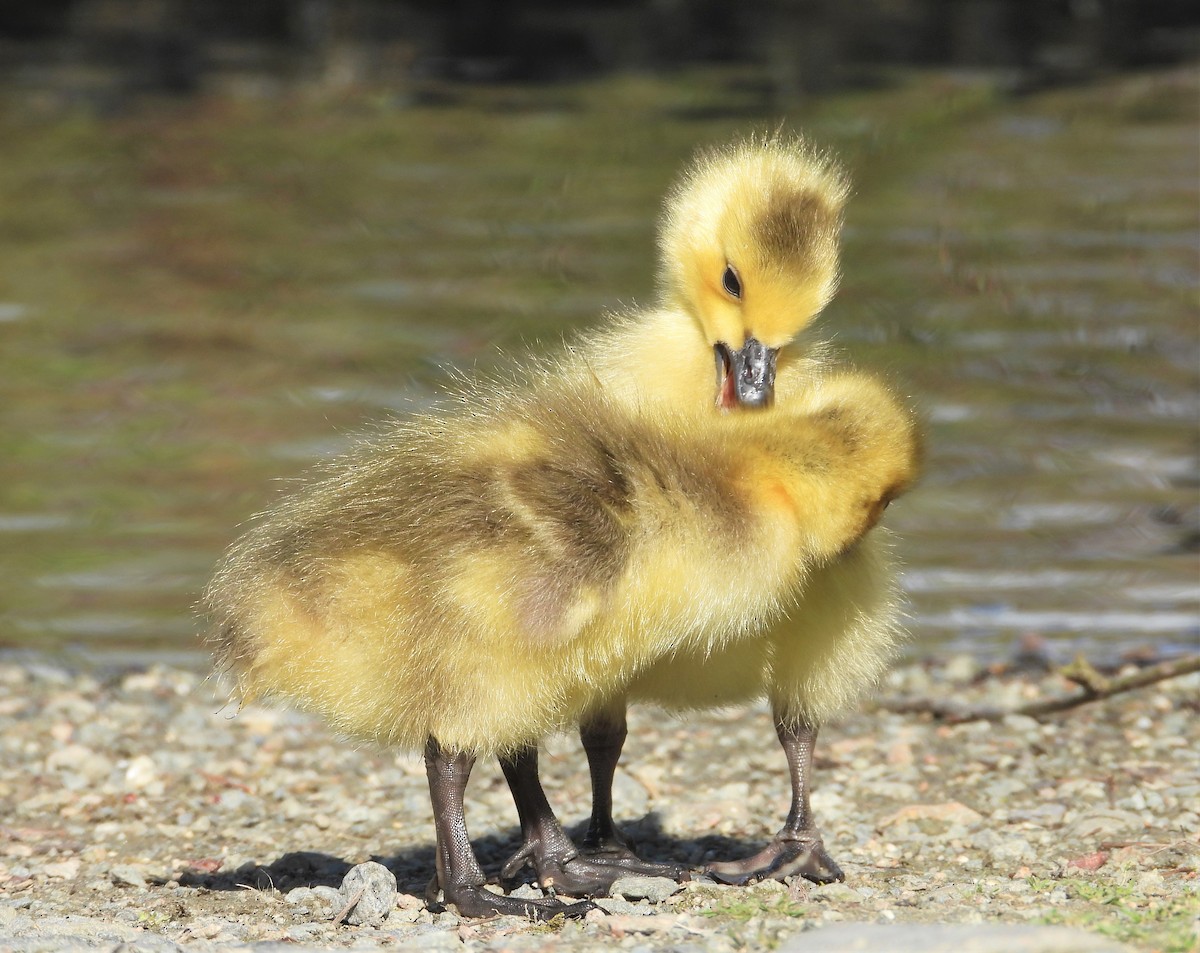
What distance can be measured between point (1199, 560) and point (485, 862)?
3.28 metres

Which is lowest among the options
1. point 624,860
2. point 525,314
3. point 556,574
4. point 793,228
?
point 624,860

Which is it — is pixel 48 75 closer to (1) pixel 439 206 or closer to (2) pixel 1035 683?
(1) pixel 439 206

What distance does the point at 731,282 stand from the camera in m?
4.28

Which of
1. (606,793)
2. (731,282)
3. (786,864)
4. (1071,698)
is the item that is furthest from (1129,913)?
(1071,698)

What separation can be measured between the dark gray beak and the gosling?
0.06ft

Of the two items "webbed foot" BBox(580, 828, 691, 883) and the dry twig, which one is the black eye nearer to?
"webbed foot" BBox(580, 828, 691, 883)

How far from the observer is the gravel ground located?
343 cm

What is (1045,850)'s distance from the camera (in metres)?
4.24

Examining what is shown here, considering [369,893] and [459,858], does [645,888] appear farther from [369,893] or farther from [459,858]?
[369,893]

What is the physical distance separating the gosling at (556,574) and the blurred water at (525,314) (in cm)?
153

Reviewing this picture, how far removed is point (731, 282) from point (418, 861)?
1.52 meters

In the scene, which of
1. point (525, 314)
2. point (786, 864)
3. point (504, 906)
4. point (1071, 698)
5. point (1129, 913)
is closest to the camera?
point (1129, 913)

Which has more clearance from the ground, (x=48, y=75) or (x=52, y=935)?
(x=48, y=75)

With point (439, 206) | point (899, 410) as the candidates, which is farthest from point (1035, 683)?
point (439, 206)
